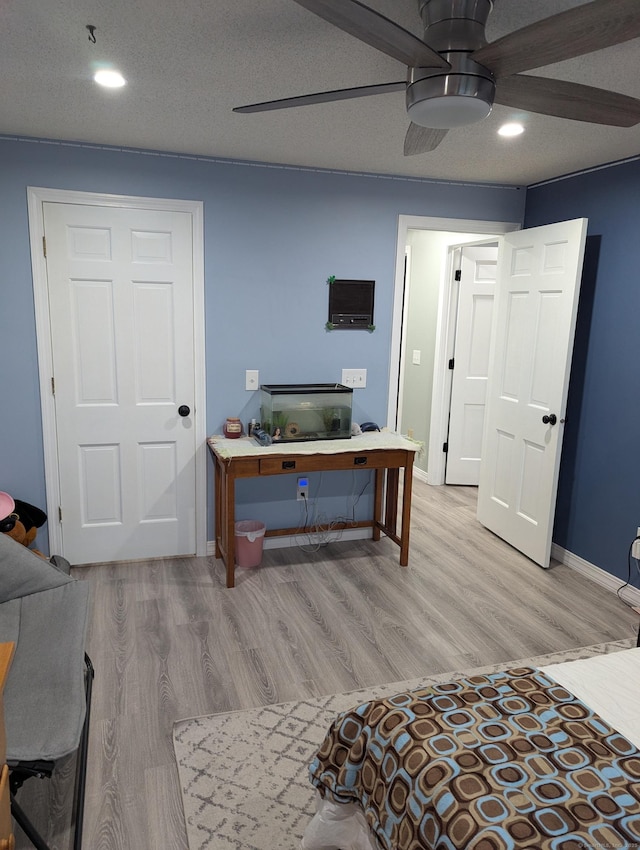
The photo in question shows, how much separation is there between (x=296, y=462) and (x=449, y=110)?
2.09m

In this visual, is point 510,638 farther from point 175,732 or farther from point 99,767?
point 99,767

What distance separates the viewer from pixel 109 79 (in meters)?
2.21

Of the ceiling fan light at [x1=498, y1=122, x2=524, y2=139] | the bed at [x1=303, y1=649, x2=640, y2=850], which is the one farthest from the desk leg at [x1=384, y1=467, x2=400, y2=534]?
the bed at [x1=303, y1=649, x2=640, y2=850]

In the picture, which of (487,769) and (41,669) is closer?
(487,769)

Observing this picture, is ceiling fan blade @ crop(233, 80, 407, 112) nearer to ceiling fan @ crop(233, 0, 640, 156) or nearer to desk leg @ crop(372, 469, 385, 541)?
ceiling fan @ crop(233, 0, 640, 156)

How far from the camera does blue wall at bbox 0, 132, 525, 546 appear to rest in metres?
3.18

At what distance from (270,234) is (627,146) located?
196 centimetres

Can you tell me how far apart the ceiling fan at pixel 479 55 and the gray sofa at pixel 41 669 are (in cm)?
188

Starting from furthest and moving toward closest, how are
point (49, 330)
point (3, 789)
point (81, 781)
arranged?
point (49, 330)
point (81, 781)
point (3, 789)

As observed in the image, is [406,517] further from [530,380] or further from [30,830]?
[30,830]

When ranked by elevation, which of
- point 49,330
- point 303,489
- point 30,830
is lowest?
point 30,830

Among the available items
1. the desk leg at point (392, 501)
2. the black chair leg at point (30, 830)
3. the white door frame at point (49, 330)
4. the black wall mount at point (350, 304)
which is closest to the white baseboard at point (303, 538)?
the desk leg at point (392, 501)

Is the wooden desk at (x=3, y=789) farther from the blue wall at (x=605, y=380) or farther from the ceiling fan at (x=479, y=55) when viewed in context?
the blue wall at (x=605, y=380)

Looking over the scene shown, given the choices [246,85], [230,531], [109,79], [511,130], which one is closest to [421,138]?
[246,85]
